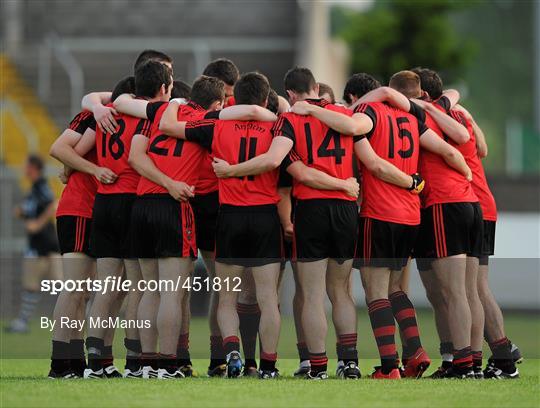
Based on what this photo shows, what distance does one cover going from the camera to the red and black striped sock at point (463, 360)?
31.6 ft

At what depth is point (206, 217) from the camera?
394 inches

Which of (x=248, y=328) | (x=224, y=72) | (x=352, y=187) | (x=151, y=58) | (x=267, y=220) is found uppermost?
(x=151, y=58)

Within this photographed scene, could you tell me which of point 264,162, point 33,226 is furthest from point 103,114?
point 33,226

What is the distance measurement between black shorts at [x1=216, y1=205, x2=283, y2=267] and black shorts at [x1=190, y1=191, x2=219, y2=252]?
404 mm

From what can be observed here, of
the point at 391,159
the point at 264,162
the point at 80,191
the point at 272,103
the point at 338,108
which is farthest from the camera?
the point at 272,103

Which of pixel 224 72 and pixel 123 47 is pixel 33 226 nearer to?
pixel 224 72

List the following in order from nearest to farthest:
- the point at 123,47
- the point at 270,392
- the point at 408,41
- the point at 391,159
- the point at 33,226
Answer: the point at 270,392 → the point at 391,159 → the point at 33,226 → the point at 123,47 → the point at 408,41

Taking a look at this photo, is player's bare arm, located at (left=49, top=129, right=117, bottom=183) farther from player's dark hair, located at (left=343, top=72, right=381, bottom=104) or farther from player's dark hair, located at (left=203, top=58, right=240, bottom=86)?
player's dark hair, located at (left=343, top=72, right=381, bottom=104)

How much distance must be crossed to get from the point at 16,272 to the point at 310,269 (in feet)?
37.2

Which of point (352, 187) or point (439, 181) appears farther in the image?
point (439, 181)

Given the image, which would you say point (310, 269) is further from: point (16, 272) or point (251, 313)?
point (16, 272)

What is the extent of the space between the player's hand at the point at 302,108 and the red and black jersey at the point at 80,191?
158cm

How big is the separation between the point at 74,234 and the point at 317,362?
2.06 meters

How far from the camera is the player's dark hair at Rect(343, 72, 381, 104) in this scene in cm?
1015
